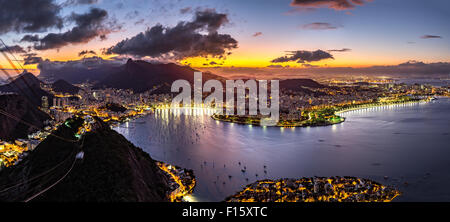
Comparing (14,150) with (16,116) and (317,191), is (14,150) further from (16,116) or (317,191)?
(317,191)

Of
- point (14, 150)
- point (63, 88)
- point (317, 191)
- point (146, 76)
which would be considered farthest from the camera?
point (146, 76)

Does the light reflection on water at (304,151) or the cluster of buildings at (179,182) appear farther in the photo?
the light reflection on water at (304,151)

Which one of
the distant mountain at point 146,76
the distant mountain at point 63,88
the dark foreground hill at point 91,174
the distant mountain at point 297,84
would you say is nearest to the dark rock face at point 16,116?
the dark foreground hill at point 91,174

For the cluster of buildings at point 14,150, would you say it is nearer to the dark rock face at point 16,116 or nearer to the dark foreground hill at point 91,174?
the dark rock face at point 16,116

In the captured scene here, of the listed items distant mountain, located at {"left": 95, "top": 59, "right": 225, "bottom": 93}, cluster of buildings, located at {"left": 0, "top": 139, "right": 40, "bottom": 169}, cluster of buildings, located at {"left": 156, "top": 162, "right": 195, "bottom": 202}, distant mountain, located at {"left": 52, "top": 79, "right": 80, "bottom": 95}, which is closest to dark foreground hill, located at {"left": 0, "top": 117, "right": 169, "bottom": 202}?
cluster of buildings, located at {"left": 156, "top": 162, "right": 195, "bottom": 202}

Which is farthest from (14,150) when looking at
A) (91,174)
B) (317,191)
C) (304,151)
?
(304,151)

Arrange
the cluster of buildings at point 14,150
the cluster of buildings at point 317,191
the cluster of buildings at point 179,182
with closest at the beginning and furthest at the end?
the cluster of buildings at point 317,191 < the cluster of buildings at point 179,182 < the cluster of buildings at point 14,150
